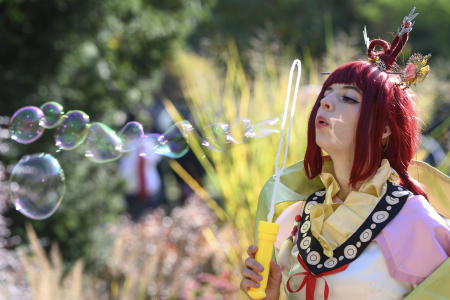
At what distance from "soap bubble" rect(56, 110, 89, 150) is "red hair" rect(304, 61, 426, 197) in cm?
117

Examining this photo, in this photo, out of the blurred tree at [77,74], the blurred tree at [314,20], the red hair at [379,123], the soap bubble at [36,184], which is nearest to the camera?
the red hair at [379,123]

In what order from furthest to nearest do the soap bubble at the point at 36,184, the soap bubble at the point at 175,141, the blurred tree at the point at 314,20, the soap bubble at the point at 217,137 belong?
the blurred tree at the point at 314,20 → the soap bubble at the point at 36,184 → the soap bubble at the point at 175,141 → the soap bubble at the point at 217,137

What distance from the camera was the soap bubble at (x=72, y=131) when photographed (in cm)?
225

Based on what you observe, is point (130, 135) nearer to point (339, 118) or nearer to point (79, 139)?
point (79, 139)

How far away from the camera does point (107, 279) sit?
4.32m

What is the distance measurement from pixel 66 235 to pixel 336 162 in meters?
3.53

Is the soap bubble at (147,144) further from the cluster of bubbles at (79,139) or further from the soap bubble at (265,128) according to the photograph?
the soap bubble at (265,128)

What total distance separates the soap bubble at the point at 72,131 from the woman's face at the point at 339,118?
1179 mm

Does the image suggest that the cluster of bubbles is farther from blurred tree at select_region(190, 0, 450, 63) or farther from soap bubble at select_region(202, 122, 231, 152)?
blurred tree at select_region(190, 0, 450, 63)

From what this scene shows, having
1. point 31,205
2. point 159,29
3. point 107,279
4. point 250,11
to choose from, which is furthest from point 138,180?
point 250,11

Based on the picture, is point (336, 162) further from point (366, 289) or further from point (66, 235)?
point (66, 235)

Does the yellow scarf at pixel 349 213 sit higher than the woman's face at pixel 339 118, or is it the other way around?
the woman's face at pixel 339 118

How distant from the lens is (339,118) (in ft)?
4.63

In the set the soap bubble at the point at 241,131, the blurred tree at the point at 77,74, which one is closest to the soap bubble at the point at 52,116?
the soap bubble at the point at 241,131
